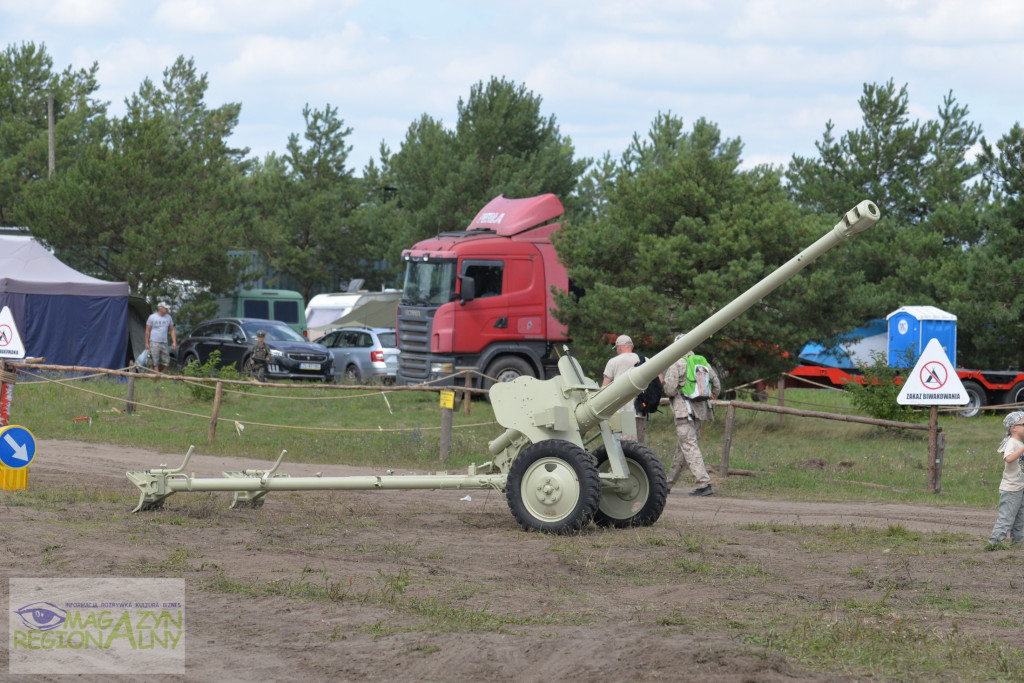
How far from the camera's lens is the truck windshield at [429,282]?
22141mm

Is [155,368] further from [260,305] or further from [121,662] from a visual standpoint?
[121,662]

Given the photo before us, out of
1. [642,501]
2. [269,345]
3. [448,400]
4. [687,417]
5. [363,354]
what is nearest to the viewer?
[642,501]

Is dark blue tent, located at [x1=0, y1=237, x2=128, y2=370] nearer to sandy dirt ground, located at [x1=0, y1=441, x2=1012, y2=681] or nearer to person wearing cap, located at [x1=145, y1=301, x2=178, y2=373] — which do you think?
person wearing cap, located at [x1=145, y1=301, x2=178, y2=373]

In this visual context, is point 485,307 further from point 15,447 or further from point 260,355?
point 15,447

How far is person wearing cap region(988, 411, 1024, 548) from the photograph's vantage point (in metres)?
9.31

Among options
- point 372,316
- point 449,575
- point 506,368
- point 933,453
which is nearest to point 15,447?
point 449,575

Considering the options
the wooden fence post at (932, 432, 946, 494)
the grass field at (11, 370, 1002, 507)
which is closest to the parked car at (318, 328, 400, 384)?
the grass field at (11, 370, 1002, 507)

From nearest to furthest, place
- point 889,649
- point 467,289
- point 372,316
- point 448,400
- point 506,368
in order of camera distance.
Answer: point 889,649 → point 448,400 → point 467,289 → point 506,368 → point 372,316

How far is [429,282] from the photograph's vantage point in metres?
22.5

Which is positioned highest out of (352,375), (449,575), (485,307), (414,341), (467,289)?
(467,289)

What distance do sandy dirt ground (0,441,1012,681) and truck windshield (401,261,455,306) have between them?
10.2m

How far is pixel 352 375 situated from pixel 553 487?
17.9m

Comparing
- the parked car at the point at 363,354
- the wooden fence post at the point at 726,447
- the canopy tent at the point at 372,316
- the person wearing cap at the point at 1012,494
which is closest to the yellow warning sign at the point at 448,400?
the wooden fence post at the point at 726,447

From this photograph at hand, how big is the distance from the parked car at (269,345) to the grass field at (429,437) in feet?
9.87
